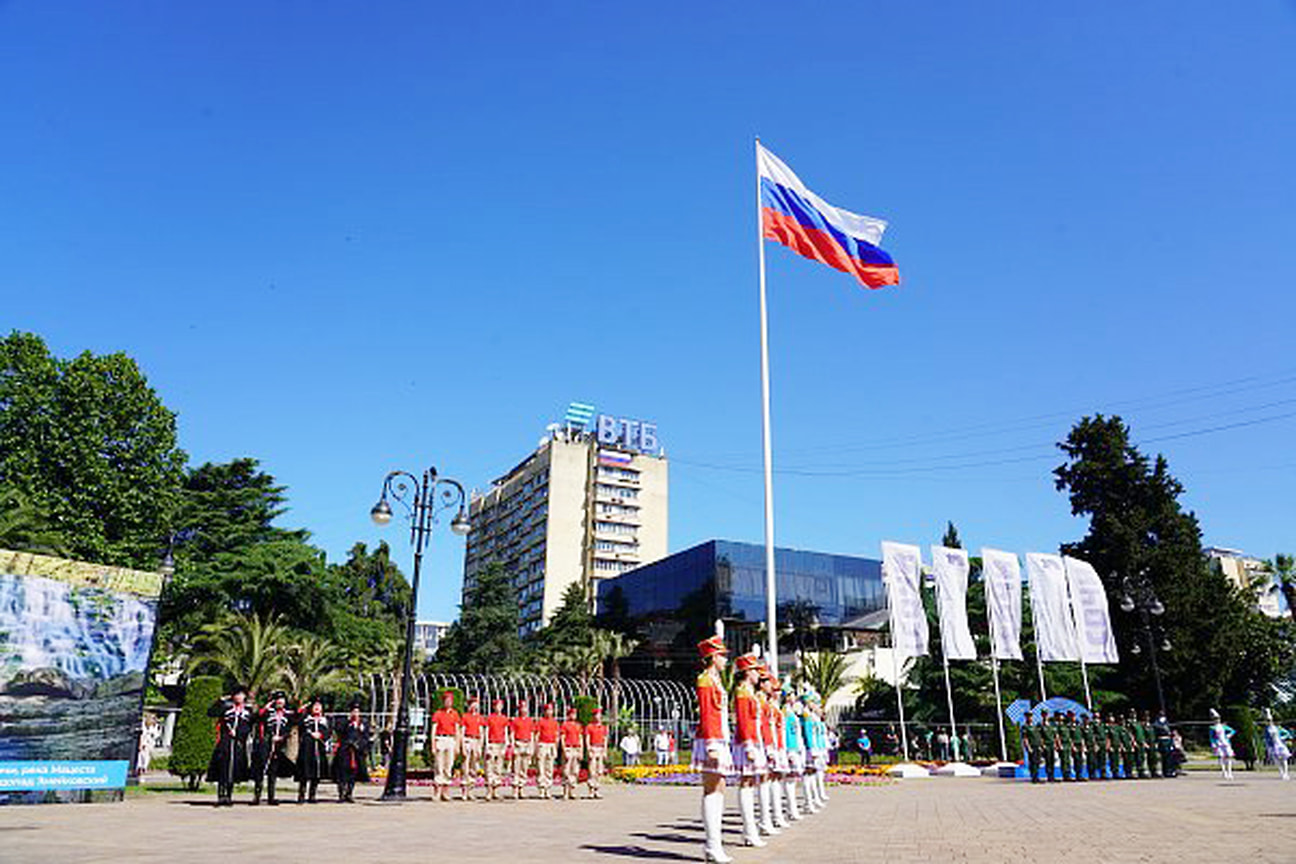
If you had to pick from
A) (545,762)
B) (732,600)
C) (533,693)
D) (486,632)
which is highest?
(732,600)

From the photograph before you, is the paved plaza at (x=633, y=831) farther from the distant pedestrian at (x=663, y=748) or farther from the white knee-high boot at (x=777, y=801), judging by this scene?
the distant pedestrian at (x=663, y=748)

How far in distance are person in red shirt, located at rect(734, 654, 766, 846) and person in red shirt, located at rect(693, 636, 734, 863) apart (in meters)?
0.74

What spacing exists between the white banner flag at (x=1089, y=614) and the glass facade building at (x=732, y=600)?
33328 millimetres

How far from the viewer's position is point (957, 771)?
32.6m

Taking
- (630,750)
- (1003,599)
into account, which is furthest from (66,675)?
(1003,599)

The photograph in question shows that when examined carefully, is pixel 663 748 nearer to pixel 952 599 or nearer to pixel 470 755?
pixel 952 599

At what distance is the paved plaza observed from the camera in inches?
354

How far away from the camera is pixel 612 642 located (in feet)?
230

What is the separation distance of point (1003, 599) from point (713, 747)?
97.0ft

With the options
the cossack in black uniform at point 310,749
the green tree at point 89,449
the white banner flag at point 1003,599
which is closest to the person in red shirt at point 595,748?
the cossack in black uniform at point 310,749

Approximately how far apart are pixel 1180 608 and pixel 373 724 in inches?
1664

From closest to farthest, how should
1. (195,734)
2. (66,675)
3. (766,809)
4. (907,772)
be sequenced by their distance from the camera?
(766,809) → (66,675) → (195,734) → (907,772)

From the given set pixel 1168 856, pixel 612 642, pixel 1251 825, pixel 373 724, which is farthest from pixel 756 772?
pixel 612 642

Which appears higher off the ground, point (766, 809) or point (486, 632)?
point (486, 632)
